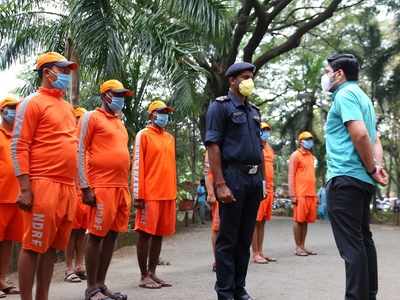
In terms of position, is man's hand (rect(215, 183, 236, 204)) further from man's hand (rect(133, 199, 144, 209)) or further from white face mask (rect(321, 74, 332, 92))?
man's hand (rect(133, 199, 144, 209))

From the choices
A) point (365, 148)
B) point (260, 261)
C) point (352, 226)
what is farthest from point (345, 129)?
point (260, 261)

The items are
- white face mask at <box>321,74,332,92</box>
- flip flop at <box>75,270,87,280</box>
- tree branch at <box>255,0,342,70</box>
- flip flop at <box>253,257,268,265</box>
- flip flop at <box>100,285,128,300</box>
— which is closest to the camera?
white face mask at <box>321,74,332,92</box>

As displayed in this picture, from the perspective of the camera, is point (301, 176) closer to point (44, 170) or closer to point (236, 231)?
point (236, 231)

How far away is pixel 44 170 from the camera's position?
13.9 ft

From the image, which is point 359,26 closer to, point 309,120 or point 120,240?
point 309,120

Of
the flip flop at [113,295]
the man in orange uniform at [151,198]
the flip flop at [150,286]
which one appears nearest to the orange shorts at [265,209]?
the man in orange uniform at [151,198]

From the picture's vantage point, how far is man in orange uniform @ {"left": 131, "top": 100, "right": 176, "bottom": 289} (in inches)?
243

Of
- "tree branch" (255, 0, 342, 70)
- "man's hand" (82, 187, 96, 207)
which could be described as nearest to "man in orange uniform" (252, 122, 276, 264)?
"man's hand" (82, 187, 96, 207)

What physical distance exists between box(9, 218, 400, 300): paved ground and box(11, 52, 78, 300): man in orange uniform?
1464 mm

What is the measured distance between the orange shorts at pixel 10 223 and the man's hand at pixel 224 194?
7.53 ft

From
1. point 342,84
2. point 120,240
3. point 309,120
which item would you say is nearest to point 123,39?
point 120,240

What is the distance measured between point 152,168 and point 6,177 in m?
1.58

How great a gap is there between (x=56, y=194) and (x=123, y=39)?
18.6ft

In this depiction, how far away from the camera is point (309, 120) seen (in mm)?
24250
